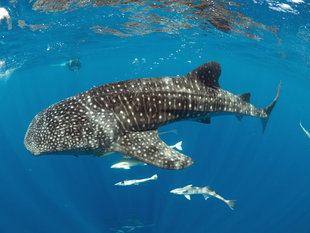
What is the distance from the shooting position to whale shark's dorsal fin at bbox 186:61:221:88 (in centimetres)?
511

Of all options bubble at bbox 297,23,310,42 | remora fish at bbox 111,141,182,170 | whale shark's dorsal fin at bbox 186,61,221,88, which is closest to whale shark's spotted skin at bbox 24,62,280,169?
whale shark's dorsal fin at bbox 186,61,221,88

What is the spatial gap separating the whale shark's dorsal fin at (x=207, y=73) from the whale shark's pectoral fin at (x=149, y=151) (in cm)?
184

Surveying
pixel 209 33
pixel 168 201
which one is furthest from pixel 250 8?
pixel 168 201

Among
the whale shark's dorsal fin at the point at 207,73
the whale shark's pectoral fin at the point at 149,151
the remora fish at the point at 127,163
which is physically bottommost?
the remora fish at the point at 127,163

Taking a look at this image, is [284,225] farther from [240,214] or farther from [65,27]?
[65,27]

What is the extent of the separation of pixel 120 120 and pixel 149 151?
2.70 ft

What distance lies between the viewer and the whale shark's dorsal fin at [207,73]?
511 cm

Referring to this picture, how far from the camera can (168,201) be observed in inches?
715

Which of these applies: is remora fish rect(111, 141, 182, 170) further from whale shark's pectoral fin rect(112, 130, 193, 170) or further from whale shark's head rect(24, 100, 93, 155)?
whale shark's head rect(24, 100, 93, 155)

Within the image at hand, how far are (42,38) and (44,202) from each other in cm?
1591

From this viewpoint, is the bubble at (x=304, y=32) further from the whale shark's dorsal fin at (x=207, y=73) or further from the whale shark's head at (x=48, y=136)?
the whale shark's head at (x=48, y=136)

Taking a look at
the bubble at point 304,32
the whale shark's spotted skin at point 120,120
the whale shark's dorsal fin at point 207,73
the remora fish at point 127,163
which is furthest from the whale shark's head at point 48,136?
the bubble at point 304,32

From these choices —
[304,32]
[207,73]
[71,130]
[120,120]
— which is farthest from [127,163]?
[304,32]

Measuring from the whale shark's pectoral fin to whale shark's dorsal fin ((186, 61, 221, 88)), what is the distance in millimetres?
1845
